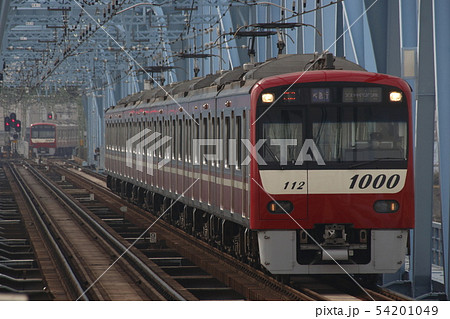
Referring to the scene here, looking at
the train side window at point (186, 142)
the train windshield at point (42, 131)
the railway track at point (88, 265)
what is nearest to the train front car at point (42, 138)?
the train windshield at point (42, 131)

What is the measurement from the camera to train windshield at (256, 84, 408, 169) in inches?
557

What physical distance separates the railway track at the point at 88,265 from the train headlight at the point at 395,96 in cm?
382

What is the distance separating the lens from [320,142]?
1422cm

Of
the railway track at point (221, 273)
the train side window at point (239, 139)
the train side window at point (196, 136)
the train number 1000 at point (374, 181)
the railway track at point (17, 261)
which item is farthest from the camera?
the train side window at point (196, 136)

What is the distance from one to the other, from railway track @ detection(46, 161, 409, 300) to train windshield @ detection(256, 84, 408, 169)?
1719 millimetres

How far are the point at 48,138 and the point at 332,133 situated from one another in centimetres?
7409

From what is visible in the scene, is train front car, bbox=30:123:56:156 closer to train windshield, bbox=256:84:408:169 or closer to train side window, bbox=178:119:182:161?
train side window, bbox=178:119:182:161

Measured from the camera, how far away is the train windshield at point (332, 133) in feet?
46.4

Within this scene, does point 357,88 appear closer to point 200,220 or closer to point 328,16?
point 200,220

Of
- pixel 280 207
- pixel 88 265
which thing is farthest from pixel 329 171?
pixel 88 265

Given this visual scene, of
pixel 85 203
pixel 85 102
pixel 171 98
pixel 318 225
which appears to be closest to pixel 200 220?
pixel 171 98

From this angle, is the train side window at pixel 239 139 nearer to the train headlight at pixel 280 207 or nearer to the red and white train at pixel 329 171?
the red and white train at pixel 329 171

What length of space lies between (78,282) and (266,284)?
120 inches

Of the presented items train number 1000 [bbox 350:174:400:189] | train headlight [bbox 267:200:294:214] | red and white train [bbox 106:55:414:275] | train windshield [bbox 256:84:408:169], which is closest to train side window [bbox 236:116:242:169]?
red and white train [bbox 106:55:414:275]
